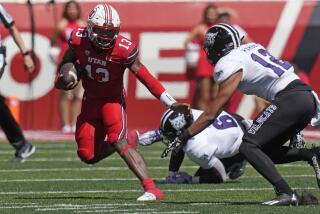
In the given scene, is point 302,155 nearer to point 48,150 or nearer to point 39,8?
point 48,150

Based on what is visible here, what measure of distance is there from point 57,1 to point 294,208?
941 cm

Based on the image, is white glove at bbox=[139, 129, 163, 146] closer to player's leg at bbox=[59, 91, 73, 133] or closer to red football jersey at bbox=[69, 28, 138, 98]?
red football jersey at bbox=[69, 28, 138, 98]

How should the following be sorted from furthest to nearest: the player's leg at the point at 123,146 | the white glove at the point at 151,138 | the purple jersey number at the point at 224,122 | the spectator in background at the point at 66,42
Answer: the spectator in background at the point at 66,42 < the white glove at the point at 151,138 < the purple jersey number at the point at 224,122 < the player's leg at the point at 123,146

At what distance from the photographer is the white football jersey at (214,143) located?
31.2 ft

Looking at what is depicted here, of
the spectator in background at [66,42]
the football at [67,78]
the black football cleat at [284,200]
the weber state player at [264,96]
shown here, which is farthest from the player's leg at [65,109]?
the black football cleat at [284,200]

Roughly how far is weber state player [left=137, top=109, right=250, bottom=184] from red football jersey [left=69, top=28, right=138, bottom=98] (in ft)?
3.09

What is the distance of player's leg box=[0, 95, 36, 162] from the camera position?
1155 cm

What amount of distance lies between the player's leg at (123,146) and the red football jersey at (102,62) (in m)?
0.14

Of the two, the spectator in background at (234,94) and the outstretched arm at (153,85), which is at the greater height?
the outstretched arm at (153,85)

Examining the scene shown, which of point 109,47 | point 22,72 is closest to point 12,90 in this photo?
point 22,72

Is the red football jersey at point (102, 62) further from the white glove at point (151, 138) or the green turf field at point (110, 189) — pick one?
the white glove at point (151, 138)

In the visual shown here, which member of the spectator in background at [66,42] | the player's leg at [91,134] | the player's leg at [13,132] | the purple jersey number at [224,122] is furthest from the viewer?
the spectator in background at [66,42]

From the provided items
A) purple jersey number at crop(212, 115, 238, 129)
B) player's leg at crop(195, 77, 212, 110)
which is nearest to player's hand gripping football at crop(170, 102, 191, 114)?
purple jersey number at crop(212, 115, 238, 129)

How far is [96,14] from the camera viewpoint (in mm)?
8477
